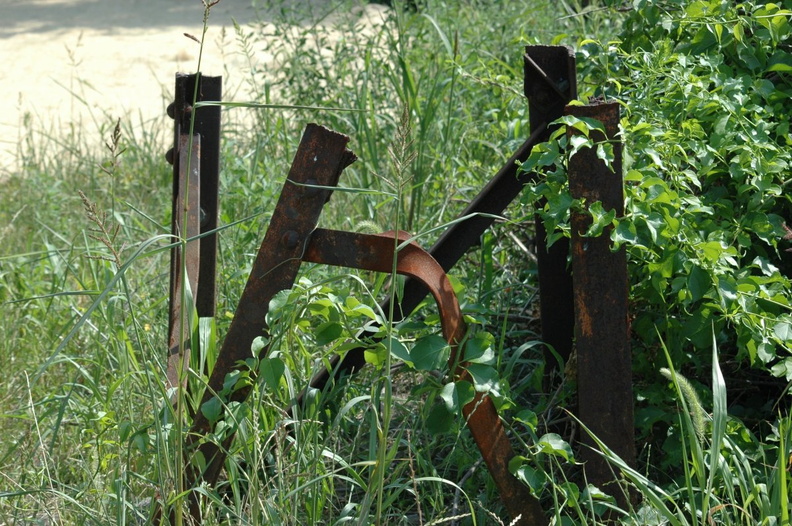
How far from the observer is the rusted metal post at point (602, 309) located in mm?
1841

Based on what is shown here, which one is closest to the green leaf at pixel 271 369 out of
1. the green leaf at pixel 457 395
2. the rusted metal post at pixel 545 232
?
the green leaf at pixel 457 395

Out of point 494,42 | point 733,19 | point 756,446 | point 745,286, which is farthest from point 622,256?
point 494,42

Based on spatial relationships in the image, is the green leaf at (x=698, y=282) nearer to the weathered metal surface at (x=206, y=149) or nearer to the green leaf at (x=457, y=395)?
the green leaf at (x=457, y=395)

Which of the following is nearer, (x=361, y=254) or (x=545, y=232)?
(x=361, y=254)

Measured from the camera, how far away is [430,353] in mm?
1851

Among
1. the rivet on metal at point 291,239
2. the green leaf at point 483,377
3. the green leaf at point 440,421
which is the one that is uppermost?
the rivet on metal at point 291,239

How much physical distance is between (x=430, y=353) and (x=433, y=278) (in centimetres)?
16

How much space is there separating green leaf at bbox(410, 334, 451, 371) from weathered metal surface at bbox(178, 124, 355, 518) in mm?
296

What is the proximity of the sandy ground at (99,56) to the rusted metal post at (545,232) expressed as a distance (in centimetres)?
360

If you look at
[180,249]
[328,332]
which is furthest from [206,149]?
[328,332]

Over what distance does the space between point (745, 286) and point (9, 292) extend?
109 inches

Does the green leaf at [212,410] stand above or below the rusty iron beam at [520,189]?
below

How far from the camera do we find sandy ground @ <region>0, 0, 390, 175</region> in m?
6.68

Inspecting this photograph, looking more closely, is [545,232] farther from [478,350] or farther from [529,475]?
[529,475]
